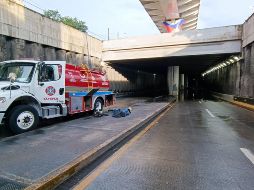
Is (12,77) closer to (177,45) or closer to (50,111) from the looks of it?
(50,111)

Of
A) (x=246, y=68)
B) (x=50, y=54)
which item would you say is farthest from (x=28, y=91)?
(x=246, y=68)

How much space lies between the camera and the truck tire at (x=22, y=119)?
7.84 meters

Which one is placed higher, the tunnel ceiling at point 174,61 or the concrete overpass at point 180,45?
the concrete overpass at point 180,45

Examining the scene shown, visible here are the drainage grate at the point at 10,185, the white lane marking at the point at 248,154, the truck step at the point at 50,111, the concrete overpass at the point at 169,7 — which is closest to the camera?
the drainage grate at the point at 10,185

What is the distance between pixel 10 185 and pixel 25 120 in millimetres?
4715

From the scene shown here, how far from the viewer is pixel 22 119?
8.15 metres

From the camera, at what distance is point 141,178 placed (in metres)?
4.46

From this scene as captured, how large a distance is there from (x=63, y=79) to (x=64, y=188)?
22.4 ft

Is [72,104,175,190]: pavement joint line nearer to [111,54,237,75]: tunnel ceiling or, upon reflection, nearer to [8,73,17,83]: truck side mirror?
[8,73,17,83]: truck side mirror

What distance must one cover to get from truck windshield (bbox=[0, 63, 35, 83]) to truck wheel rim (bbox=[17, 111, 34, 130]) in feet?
4.07

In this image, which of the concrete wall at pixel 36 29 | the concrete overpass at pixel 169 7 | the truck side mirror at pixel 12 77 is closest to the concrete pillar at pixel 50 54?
the concrete wall at pixel 36 29

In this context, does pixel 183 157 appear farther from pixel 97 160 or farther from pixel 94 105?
pixel 94 105

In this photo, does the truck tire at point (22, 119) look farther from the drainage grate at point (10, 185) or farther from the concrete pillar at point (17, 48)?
the concrete pillar at point (17, 48)

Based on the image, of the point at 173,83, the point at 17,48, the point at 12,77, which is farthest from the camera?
the point at 173,83
